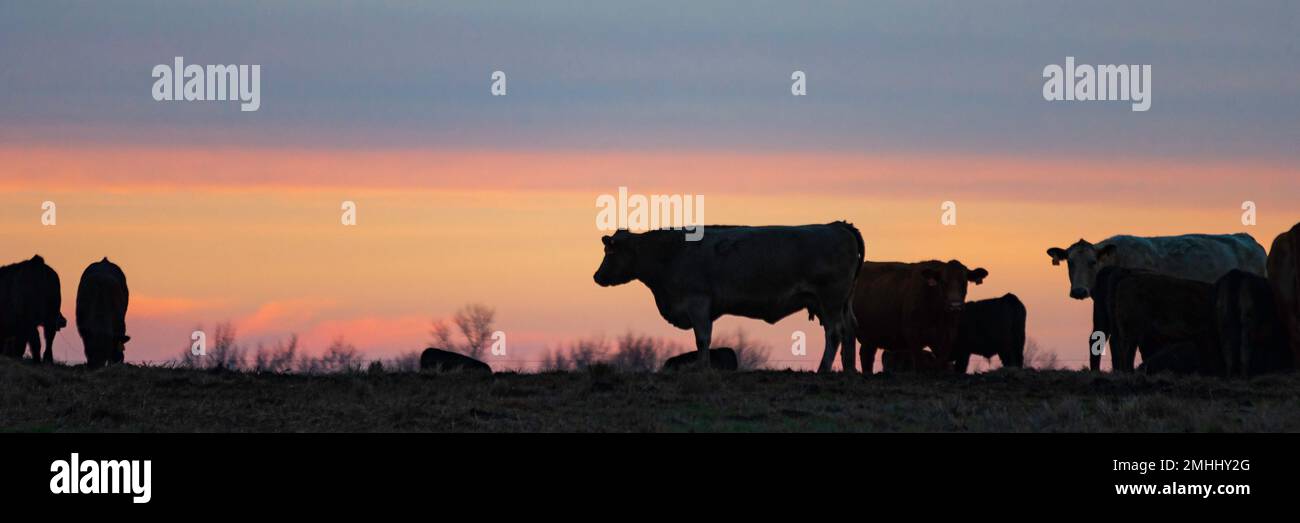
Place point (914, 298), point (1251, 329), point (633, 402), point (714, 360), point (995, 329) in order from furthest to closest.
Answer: point (995, 329)
point (914, 298)
point (714, 360)
point (1251, 329)
point (633, 402)

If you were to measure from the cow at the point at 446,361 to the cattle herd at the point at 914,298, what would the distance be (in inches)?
107

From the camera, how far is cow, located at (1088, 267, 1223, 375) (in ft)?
82.0

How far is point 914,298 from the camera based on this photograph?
27.8 metres

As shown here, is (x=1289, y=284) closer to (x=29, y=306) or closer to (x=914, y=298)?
(x=914, y=298)

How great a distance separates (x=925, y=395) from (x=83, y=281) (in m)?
15.6

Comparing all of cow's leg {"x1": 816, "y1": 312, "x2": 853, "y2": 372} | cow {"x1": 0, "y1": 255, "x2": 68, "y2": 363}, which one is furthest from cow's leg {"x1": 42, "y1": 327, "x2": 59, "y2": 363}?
cow's leg {"x1": 816, "y1": 312, "x2": 853, "y2": 372}

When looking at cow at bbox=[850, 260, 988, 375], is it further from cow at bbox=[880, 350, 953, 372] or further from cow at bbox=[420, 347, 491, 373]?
cow at bbox=[420, 347, 491, 373]

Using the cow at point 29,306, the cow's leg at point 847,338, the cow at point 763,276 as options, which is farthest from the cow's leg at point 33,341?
the cow's leg at point 847,338

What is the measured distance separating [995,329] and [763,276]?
5.96 meters

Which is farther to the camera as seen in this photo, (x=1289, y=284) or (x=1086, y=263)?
(x=1086, y=263)

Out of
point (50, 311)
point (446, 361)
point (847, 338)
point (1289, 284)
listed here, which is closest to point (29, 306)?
point (50, 311)
